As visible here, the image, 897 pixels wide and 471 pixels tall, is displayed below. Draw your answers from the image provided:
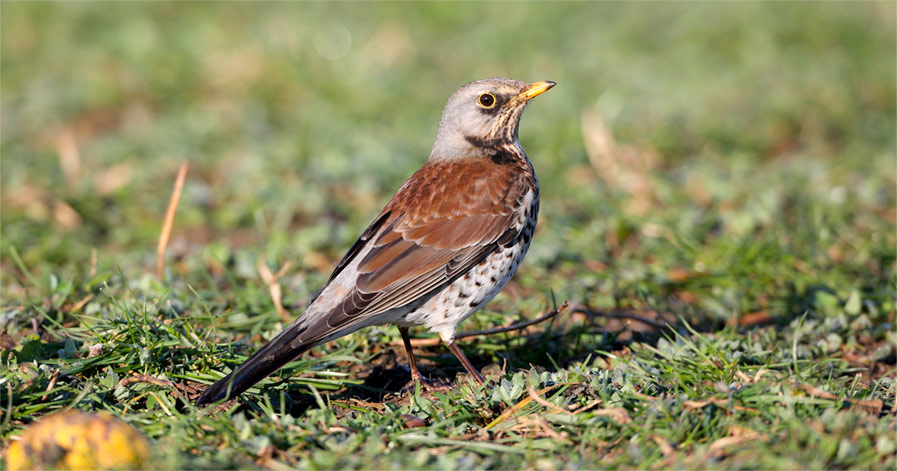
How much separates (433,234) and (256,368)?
1.19 meters

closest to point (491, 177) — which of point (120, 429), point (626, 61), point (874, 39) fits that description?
point (120, 429)

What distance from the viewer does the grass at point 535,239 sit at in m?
3.84

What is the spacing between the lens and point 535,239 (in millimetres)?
6738

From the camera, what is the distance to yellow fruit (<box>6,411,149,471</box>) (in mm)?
3463

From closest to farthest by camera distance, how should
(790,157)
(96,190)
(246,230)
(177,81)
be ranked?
(246,230) → (96,190) → (790,157) → (177,81)

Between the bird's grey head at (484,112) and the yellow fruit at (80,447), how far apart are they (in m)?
2.61

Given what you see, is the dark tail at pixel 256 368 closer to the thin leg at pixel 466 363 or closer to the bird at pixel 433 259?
the bird at pixel 433 259

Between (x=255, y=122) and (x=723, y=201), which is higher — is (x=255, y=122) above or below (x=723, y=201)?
above

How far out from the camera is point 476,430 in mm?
4070

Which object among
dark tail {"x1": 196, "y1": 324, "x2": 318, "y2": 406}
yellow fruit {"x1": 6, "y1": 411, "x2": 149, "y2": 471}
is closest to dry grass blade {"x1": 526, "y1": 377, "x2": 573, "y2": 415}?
dark tail {"x1": 196, "y1": 324, "x2": 318, "y2": 406}

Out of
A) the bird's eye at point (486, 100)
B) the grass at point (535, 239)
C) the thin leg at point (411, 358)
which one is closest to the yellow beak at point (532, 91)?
the bird's eye at point (486, 100)

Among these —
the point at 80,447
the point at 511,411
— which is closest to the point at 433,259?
the point at 511,411

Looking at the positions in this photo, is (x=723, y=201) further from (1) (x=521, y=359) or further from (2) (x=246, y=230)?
(2) (x=246, y=230)

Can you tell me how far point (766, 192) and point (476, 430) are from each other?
169 inches
